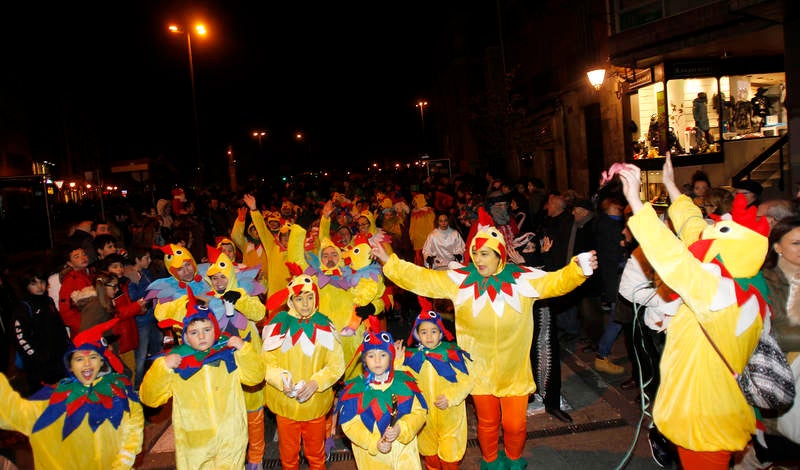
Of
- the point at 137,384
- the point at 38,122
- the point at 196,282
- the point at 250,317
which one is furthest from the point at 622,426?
the point at 38,122

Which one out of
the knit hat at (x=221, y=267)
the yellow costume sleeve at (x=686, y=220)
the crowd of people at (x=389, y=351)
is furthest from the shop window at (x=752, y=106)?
the knit hat at (x=221, y=267)

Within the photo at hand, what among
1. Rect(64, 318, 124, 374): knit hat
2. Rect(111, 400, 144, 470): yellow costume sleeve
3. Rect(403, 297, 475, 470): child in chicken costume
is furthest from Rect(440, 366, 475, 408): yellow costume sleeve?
Rect(64, 318, 124, 374): knit hat

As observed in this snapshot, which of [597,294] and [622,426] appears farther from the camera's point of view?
[597,294]

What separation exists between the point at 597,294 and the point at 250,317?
471cm

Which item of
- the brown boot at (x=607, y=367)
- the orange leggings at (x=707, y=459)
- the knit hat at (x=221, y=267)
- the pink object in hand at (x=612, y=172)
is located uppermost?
the pink object in hand at (x=612, y=172)

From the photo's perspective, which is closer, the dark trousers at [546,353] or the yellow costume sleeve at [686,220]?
the yellow costume sleeve at [686,220]

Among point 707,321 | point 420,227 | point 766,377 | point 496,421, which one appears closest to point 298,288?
point 496,421

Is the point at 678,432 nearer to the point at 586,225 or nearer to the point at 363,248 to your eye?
the point at 363,248

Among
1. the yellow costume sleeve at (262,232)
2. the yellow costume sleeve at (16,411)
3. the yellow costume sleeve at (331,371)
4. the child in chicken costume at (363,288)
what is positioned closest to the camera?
the yellow costume sleeve at (16,411)

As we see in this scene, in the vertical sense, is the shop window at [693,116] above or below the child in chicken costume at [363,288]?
above

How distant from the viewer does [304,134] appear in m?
84.4

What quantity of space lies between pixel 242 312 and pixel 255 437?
3.56 feet

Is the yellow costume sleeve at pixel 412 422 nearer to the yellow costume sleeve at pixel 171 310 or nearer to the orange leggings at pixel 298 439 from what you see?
the orange leggings at pixel 298 439

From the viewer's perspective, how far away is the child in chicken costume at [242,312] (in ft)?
16.1
